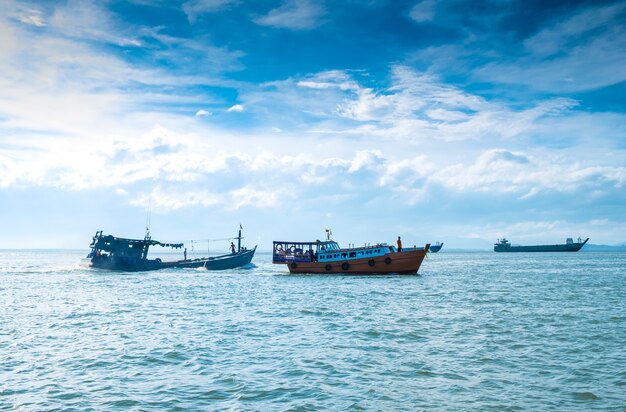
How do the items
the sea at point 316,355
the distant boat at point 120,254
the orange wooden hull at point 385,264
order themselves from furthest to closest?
1. the distant boat at point 120,254
2. the orange wooden hull at point 385,264
3. the sea at point 316,355

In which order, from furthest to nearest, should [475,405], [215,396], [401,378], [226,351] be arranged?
[226,351] → [401,378] → [215,396] → [475,405]

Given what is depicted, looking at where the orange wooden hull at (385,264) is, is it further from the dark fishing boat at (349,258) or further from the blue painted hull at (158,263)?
the blue painted hull at (158,263)

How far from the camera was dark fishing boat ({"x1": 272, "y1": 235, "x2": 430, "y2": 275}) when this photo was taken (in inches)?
2323

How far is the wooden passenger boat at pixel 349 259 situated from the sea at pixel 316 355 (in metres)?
23.5

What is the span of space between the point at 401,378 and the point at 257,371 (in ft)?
15.1

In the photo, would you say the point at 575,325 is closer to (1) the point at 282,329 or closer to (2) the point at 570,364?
(2) the point at 570,364

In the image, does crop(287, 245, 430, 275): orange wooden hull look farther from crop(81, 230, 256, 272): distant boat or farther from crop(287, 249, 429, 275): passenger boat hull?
crop(81, 230, 256, 272): distant boat

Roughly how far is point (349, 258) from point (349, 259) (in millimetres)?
130

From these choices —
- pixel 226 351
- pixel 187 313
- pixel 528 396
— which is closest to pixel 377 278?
pixel 187 313

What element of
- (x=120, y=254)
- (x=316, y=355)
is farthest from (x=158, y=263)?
(x=316, y=355)

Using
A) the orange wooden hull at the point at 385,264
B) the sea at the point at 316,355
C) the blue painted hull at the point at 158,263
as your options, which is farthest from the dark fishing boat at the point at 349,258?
the sea at the point at 316,355

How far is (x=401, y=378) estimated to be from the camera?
1548 cm

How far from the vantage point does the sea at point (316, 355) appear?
534 inches

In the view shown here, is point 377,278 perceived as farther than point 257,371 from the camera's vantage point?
Yes
